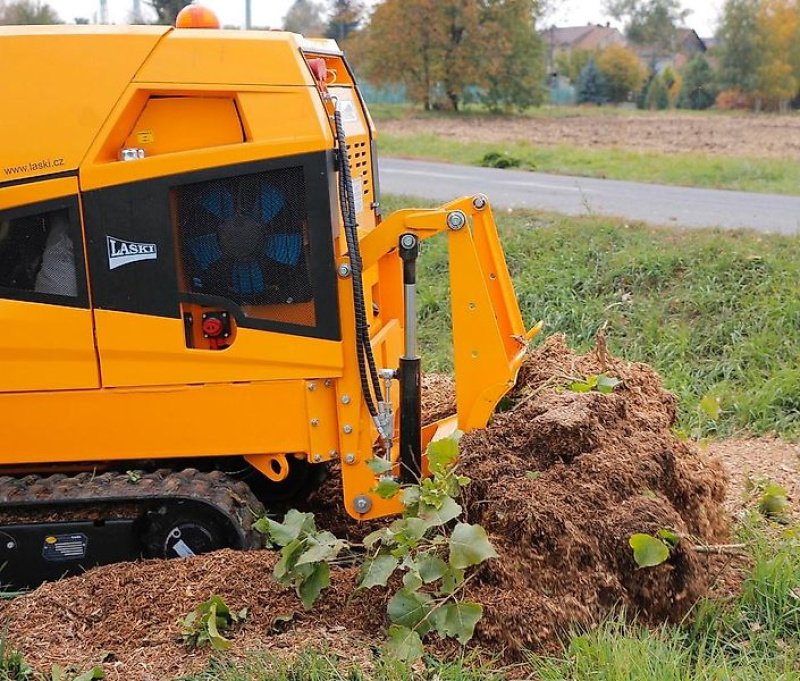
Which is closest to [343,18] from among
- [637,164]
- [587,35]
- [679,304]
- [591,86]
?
[591,86]

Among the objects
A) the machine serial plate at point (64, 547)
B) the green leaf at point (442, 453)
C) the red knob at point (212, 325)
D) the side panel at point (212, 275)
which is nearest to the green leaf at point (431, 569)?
the green leaf at point (442, 453)

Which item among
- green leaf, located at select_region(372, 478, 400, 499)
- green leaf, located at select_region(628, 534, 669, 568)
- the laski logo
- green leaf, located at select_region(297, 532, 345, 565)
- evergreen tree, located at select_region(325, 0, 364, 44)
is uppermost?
evergreen tree, located at select_region(325, 0, 364, 44)

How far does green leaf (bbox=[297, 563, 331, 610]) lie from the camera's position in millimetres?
3600

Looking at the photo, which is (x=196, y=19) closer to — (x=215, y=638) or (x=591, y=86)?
(x=215, y=638)

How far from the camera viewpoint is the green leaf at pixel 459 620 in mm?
3328

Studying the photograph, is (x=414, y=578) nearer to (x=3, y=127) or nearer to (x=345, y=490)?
(x=345, y=490)

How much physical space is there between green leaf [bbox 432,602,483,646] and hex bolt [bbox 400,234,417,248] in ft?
4.45

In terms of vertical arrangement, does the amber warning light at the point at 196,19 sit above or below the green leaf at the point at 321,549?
above

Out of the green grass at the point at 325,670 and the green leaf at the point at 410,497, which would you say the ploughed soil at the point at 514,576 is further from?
the green leaf at the point at 410,497

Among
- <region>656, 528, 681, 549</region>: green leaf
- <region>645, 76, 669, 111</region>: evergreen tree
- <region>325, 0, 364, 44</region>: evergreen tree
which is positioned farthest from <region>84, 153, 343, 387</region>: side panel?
<region>645, 76, 669, 111</region>: evergreen tree

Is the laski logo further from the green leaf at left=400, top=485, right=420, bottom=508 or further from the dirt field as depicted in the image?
the dirt field

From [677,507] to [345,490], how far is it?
4.22ft

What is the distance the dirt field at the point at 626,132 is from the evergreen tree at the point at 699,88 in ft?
56.3

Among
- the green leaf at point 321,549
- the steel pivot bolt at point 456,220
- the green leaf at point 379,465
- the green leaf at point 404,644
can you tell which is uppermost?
the steel pivot bolt at point 456,220
